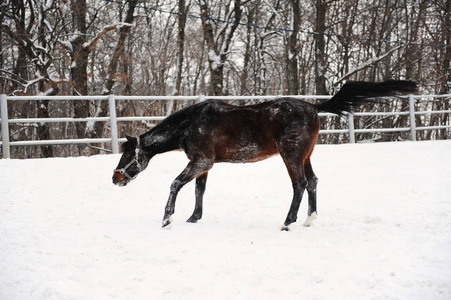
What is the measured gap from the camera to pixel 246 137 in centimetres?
539

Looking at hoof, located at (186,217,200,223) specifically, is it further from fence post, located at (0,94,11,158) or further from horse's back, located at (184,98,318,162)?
fence post, located at (0,94,11,158)

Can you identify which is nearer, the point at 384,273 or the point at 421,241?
the point at 384,273

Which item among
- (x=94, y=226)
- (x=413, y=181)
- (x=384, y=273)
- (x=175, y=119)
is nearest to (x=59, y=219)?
(x=94, y=226)

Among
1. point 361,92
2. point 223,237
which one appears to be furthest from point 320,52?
point 223,237

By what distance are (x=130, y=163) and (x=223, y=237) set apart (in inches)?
70.5

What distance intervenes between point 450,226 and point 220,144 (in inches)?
112

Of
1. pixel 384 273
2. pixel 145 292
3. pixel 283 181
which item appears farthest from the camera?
pixel 283 181

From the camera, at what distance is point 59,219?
550 cm

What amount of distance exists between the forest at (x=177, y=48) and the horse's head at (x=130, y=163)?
20.2 feet

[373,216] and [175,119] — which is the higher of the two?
[175,119]

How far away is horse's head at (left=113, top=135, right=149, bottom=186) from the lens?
565 centimetres

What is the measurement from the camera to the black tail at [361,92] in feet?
18.0

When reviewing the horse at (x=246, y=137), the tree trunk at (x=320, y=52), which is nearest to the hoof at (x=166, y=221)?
the horse at (x=246, y=137)

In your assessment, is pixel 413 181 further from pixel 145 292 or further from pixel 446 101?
pixel 446 101
